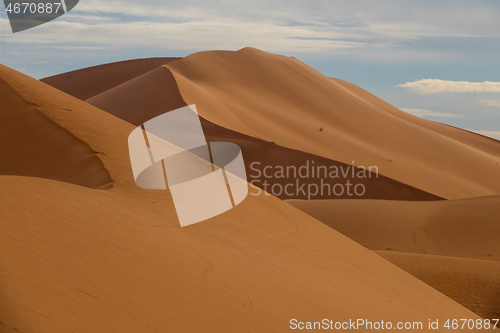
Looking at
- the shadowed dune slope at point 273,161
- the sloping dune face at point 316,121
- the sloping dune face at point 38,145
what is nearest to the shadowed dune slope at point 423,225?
the shadowed dune slope at point 273,161

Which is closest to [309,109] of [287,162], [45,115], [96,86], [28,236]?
[287,162]

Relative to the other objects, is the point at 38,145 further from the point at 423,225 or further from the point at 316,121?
the point at 316,121

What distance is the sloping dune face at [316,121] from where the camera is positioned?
79.3ft

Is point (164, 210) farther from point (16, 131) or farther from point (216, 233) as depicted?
point (16, 131)

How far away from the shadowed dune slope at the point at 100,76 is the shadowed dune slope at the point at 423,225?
109ft

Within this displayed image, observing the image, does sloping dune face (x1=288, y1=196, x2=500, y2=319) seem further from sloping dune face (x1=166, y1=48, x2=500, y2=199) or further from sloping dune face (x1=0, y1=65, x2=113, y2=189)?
sloping dune face (x1=166, y1=48, x2=500, y2=199)

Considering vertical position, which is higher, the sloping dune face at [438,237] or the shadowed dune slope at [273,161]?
the sloping dune face at [438,237]

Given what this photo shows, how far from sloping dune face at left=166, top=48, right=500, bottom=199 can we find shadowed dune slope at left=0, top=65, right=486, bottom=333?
17.0 metres

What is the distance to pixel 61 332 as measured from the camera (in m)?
2.56

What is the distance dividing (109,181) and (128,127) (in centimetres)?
255

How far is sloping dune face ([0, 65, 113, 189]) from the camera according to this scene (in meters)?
5.59

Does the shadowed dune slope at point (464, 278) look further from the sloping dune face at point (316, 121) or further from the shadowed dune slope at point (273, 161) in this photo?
the sloping dune face at point (316, 121)

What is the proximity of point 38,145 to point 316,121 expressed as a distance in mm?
Answer: 24294

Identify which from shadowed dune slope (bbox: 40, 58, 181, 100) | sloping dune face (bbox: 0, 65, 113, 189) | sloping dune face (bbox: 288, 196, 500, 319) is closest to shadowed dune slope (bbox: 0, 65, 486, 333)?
sloping dune face (bbox: 0, 65, 113, 189)
